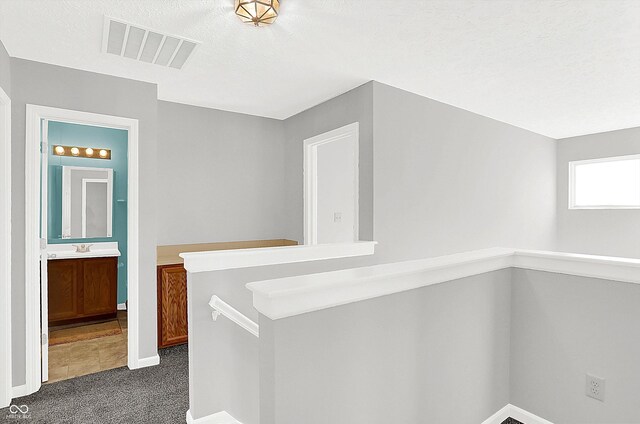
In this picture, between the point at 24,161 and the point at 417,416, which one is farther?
the point at 24,161

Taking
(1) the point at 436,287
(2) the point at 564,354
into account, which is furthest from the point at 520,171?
(1) the point at 436,287

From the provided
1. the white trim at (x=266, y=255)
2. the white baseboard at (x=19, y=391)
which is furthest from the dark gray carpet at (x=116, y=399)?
the white trim at (x=266, y=255)

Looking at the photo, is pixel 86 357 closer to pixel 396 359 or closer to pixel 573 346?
pixel 396 359

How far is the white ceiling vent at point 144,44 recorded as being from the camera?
7.16 feet

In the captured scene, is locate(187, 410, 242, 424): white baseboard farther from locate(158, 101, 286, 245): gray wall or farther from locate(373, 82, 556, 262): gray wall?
locate(158, 101, 286, 245): gray wall

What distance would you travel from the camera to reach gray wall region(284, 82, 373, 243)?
315cm

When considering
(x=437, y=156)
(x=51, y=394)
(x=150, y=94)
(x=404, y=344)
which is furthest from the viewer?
(x=437, y=156)

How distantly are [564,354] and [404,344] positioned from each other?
1083 mm

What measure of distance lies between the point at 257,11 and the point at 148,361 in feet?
9.42

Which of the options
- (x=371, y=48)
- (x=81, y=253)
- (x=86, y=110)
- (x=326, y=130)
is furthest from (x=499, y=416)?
(x=81, y=253)

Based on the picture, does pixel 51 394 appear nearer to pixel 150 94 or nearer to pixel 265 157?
pixel 150 94

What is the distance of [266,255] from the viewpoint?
2.35 metres

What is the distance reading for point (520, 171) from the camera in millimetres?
4797

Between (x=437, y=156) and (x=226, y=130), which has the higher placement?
(x=226, y=130)
